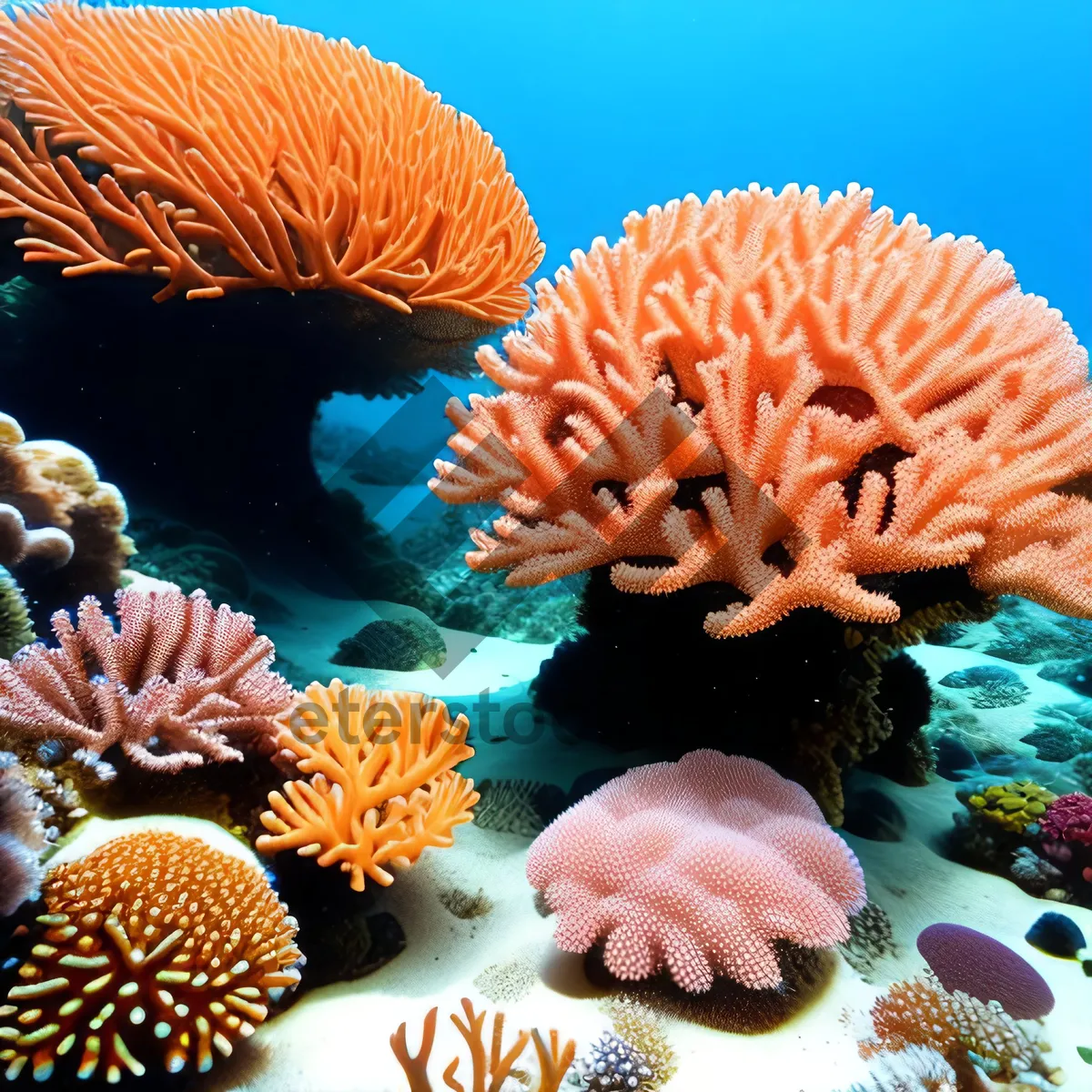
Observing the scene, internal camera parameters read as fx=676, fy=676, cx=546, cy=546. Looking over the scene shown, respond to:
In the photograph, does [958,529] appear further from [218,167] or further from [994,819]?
[218,167]

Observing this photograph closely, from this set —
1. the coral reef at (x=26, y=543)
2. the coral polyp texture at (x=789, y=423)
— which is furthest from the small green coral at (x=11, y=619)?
the coral polyp texture at (x=789, y=423)

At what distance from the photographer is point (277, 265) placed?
3.37 meters

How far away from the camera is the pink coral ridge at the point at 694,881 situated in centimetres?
204

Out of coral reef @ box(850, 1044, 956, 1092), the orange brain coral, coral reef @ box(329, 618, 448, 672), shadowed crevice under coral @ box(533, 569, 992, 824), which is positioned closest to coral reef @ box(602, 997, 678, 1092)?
coral reef @ box(850, 1044, 956, 1092)

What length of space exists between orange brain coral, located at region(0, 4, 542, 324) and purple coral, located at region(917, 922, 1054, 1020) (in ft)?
12.1

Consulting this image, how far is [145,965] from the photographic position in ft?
5.89

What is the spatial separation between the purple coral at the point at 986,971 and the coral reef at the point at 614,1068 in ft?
3.71

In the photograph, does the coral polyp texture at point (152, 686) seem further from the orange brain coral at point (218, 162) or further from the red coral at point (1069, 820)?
the red coral at point (1069, 820)

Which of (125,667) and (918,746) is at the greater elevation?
(918,746)

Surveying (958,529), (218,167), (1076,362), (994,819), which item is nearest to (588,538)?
(958,529)

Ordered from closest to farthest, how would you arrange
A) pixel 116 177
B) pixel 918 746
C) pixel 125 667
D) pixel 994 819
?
pixel 125 667, pixel 994 819, pixel 116 177, pixel 918 746

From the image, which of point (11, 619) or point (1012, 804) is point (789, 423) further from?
point (11, 619)

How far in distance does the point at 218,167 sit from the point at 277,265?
0.52 meters

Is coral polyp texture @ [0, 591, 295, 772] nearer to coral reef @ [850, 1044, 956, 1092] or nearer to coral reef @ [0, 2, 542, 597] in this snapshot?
coral reef @ [0, 2, 542, 597]
